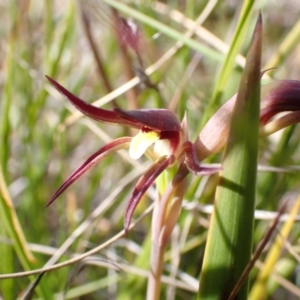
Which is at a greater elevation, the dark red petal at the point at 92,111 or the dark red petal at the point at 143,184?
the dark red petal at the point at 92,111

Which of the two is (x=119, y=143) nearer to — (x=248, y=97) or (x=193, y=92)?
(x=248, y=97)

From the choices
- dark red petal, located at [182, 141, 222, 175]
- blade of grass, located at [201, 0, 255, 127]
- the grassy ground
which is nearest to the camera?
dark red petal, located at [182, 141, 222, 175]

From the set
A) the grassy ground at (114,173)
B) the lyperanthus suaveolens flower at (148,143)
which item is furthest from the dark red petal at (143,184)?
the grassy ground at (114,173)

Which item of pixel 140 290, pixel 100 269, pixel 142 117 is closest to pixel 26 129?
pixel 100 269

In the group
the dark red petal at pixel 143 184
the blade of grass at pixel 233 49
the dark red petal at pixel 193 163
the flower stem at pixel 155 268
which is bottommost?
the flower stem at pixel 155 268

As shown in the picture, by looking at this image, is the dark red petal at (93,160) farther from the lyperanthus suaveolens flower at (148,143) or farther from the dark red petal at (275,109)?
the dark red petal at (275,109)

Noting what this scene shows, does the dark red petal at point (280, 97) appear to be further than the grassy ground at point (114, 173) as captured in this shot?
No

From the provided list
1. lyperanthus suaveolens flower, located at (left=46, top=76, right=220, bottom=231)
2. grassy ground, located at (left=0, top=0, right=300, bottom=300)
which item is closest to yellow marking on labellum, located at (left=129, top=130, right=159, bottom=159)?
lyperanthus suaveolens flower, located at (left=46, top=76, right=220, bottom=231)

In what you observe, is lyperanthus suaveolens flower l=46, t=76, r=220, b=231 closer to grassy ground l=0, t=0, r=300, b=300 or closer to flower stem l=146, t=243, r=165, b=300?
flower stem l=146, t=243, r=165, b=300

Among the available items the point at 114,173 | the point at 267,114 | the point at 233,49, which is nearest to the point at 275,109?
the point at 267,114
